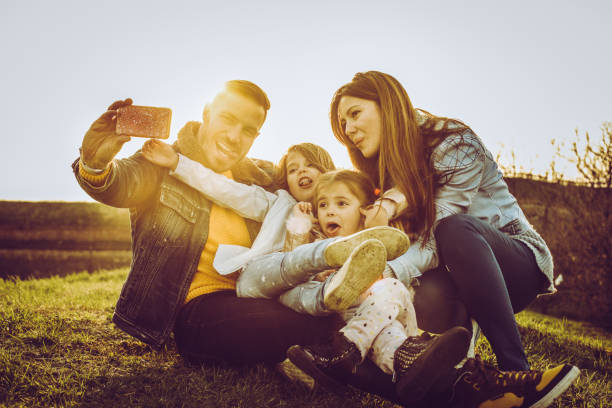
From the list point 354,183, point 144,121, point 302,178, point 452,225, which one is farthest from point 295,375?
point 144,121

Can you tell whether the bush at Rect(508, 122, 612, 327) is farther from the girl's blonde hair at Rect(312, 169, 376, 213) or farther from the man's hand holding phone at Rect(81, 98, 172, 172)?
the man's hand holding phone at Rect(81, 98, 172, 172)

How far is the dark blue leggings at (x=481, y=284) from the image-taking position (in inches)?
69.8

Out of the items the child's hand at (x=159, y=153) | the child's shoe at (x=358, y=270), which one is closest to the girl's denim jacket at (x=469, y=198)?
the child's shoe at (x=358, y=270)

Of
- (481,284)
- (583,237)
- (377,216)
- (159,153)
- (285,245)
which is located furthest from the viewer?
(583,237)

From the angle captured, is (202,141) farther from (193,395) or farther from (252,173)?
(193,395)

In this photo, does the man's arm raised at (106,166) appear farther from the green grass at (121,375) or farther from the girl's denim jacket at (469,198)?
the girl's denim jacket at (469,198)

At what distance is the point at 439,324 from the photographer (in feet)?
6.96

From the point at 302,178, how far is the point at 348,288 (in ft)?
4.87

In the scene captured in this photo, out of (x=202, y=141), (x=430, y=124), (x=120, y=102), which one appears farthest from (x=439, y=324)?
(x=120, y=102)

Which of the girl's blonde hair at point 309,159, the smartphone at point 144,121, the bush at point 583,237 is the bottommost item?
the bush at point 583,237

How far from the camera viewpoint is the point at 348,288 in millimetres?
1623

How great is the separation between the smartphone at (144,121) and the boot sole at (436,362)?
178 centimetres

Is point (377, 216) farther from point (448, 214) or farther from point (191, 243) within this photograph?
point (191, 243)

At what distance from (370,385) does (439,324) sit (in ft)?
2.29
